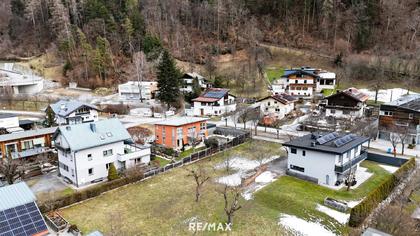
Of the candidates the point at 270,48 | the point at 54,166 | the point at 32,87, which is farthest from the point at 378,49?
the point at 32,87

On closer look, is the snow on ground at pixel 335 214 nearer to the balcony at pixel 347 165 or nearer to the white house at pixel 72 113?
the balcony at pixel 347 165

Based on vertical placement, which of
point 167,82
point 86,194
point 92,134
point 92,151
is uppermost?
point 167,82

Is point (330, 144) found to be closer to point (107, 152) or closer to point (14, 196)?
point (107, 152)

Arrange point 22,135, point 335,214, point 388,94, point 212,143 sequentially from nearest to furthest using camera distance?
1. point 335,214
2. point 22,135
3. point 212,143
4. point 388,94

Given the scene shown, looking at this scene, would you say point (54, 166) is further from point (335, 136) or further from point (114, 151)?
point (335, 136)

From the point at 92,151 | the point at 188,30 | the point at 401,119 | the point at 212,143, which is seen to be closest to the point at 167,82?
the point at 212,143

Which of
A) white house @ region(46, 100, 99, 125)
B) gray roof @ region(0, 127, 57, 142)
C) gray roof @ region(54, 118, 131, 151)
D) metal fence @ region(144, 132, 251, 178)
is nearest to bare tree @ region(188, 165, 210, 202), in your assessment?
metal fence @ region(144, 132, 251, 178)

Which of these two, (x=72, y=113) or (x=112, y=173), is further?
(x=72, y=113)
